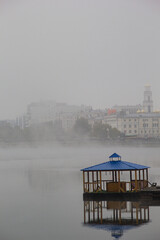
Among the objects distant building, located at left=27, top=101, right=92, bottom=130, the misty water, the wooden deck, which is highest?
distant building, located at left=27, top=101, right=92, bottom=130

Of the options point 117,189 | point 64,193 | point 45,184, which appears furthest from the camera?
point 45,184

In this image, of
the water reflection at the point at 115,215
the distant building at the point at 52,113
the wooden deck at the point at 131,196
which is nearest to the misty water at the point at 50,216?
the water reflection at the point at 115,215

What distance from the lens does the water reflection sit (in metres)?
20.1

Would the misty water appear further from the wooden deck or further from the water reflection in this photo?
the wooden deck

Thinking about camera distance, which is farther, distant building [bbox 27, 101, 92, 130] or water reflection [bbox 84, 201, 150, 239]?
distant building [bbox 27, 101, 92, 130]

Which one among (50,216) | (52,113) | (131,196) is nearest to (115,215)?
(50,216)

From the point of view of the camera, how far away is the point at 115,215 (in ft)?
73.0

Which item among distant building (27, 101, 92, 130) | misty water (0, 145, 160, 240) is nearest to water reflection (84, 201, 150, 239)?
misty water (0, 145, 160, 240)

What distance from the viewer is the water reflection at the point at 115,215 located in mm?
20078

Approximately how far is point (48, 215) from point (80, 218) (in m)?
1.89

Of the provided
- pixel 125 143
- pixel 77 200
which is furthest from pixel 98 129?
pixel 77 200

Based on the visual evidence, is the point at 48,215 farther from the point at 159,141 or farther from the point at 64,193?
the point at 159,141

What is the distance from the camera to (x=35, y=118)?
159 meters

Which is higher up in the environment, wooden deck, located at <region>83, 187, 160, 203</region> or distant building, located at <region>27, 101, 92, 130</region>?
distant building, located at <region>27, 101, 92, 130</region>
